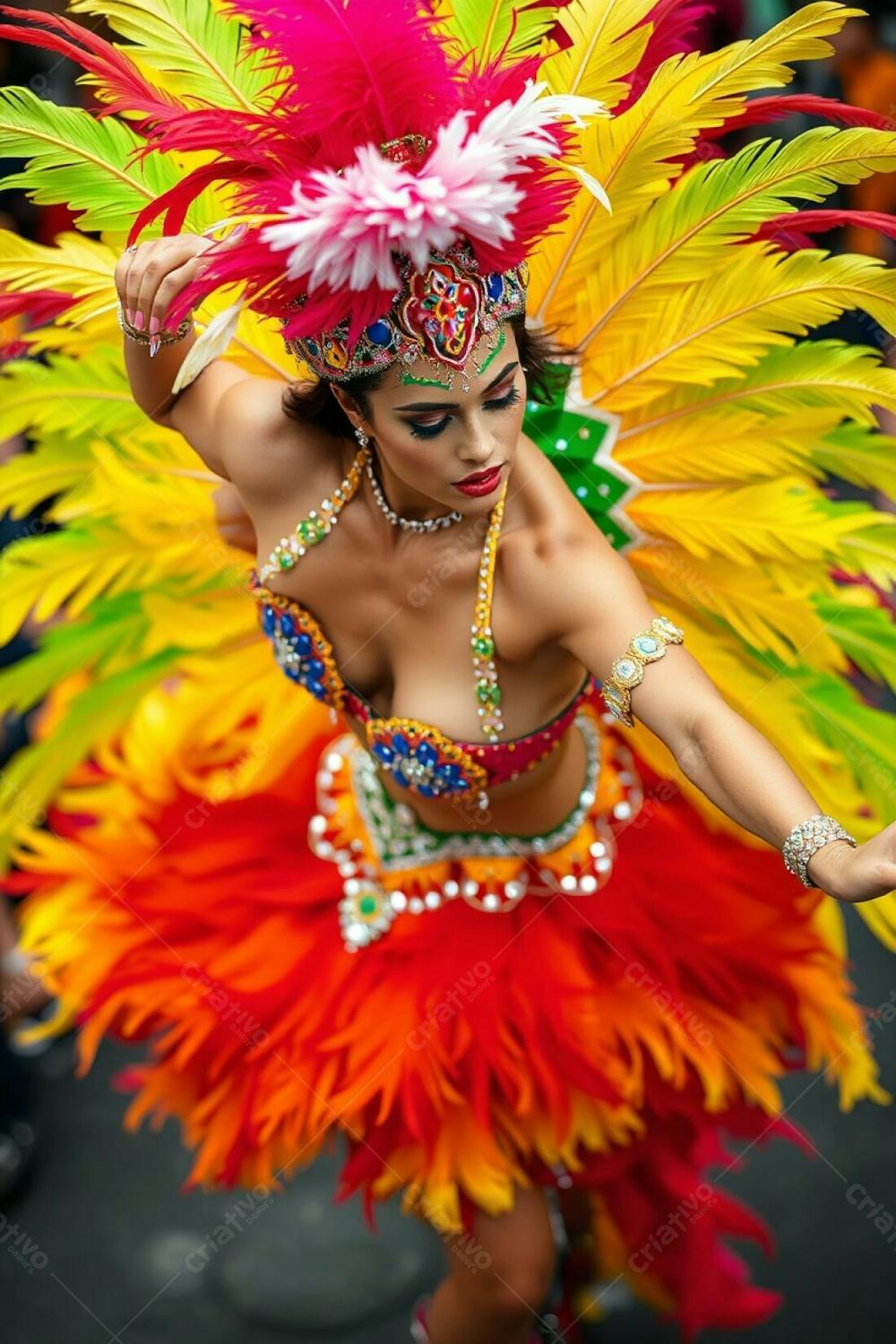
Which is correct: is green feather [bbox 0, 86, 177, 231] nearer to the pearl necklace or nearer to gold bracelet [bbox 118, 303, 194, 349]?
gold bracelet [bbox 118, 303, 194, 349]

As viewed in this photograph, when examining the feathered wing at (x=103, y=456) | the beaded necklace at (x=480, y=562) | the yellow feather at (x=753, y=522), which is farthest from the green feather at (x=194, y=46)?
the yellow feather at (x=753, y=522)

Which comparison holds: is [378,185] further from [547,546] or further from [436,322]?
[547,546]

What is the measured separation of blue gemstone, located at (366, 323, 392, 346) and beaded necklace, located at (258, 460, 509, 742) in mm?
238

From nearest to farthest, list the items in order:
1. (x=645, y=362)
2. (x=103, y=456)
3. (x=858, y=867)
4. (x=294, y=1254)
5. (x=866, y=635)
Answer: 1. (x=858, y=867)
2. (x=645, y=362)
3. (x=866, y=635)
4. (x=103, y=456)
5. (x=294, y=1254)

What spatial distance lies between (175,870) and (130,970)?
145mm

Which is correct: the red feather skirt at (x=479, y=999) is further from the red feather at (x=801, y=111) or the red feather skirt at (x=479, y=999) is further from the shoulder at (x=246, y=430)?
the red feather at (x=801, y=111)

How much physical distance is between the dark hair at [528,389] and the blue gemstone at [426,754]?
13.6 inches

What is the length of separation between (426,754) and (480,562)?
0.22 meters

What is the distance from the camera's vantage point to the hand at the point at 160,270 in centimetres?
145

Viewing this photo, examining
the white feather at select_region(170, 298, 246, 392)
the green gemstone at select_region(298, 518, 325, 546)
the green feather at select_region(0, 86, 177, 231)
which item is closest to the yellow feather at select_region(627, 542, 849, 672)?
the green gemstone at select_region(298, 518, 325, 546)

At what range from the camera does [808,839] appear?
1.30 metres

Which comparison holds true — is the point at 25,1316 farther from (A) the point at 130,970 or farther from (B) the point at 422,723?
(B) the point at 422,723

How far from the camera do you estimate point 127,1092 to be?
9.84ft

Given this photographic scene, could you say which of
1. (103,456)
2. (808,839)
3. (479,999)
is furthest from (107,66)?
(479,999)
